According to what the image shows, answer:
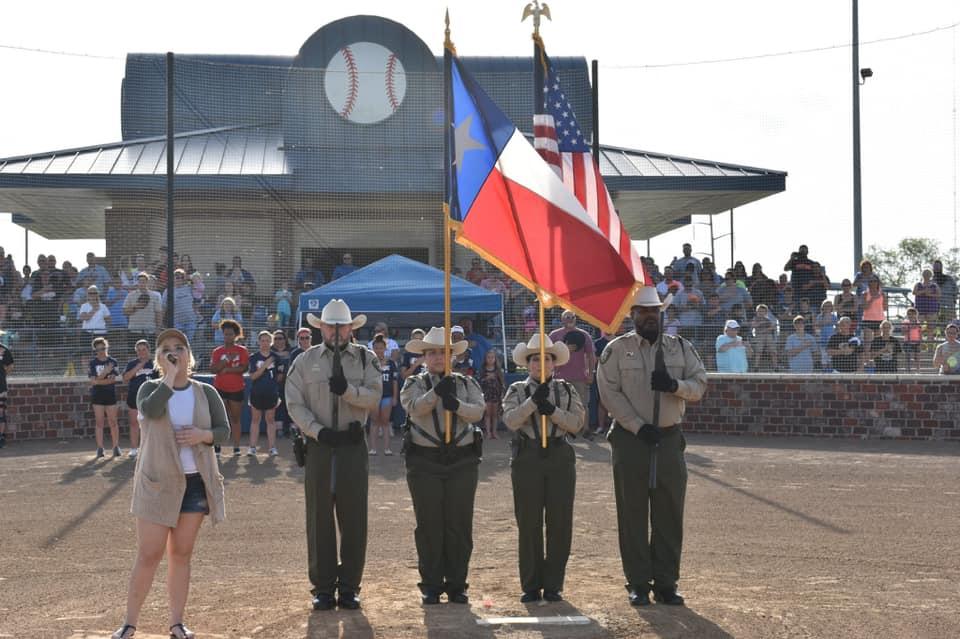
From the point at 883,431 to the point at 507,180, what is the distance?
1224 cm

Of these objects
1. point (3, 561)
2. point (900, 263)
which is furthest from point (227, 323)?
point (900, 263)

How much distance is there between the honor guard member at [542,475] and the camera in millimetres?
7828

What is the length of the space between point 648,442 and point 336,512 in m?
2.04

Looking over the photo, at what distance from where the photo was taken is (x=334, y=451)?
25.5 feet

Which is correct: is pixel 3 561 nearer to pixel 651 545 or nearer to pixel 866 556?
pixel 651 545

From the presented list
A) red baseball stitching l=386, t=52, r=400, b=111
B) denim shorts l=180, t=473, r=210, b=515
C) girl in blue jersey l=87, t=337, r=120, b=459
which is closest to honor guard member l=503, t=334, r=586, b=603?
denim shorts l=180, t=473, r=210, b=515

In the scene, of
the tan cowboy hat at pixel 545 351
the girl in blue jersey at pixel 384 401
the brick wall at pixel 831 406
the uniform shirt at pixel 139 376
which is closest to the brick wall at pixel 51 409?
the uniform shirt at pixel 139 376

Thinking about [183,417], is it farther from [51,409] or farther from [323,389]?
[51,409]

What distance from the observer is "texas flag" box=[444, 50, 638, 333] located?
316 inches

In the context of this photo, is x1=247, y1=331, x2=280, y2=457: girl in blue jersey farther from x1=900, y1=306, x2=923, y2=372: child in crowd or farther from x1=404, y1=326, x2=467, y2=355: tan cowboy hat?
x1=900, y1=306, x2=923, y2=372: child in crowd

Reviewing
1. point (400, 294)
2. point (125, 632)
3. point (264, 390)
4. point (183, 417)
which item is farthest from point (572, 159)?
point (400, 294)

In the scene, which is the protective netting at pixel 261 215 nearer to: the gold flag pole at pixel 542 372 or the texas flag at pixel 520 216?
the texas flag at pixel 520 216

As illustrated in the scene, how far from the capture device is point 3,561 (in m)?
9.30

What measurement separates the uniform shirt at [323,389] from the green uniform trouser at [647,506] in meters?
1.67
